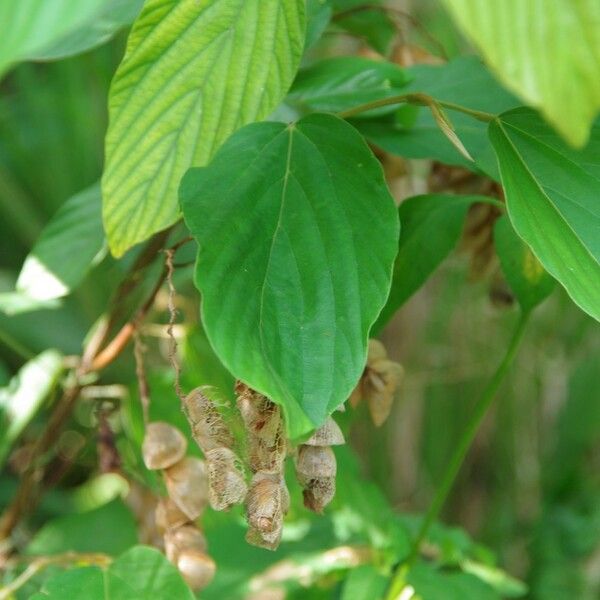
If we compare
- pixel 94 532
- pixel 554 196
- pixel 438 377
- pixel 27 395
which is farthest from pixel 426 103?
pixel 438 377

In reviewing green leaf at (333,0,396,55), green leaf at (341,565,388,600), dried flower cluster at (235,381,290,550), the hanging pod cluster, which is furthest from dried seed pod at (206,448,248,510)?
green leaf at (333,0,396,55)

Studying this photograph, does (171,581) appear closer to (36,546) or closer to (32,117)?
(36,546)

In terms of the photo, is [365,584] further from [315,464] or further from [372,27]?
[372,27]

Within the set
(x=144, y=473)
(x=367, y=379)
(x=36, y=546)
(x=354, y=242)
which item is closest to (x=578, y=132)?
(x=354, y=242)

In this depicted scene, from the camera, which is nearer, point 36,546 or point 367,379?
point 367,379

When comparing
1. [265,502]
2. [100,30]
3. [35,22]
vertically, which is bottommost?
[265,502]

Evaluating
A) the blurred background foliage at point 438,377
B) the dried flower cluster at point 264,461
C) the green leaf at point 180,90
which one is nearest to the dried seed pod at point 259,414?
the dried flower cluster at point 264,461
